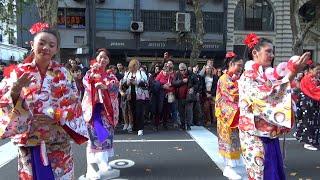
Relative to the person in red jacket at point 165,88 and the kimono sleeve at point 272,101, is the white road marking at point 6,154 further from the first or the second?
the kimono sleeve at point 272,101

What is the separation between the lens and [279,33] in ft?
80.7

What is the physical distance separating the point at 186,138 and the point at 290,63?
5345 mm

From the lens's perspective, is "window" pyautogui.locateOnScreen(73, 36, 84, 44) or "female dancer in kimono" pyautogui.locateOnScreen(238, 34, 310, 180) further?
"window" pyautogui.locateOnScreen(73, 36, 84, 44)

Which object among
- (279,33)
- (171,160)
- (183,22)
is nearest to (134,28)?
(183,22)

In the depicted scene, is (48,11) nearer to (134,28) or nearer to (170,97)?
(170,97)

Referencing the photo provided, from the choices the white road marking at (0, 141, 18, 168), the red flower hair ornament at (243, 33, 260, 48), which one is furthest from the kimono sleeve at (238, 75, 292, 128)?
the white road marking at (0, 141, 18, 168)

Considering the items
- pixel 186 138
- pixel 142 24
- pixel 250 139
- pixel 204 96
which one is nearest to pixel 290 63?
pixel 250 139

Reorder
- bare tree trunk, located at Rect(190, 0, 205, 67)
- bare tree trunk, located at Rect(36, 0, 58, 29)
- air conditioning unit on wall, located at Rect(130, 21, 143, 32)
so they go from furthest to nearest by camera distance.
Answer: air conditioning unit on wall, located at Rect(130, 21, 143, 32), bare tree trunk, located at Rect(190, 0, 205, 67), bare tree trunk, located at Rect(36, 0, 58, 29)

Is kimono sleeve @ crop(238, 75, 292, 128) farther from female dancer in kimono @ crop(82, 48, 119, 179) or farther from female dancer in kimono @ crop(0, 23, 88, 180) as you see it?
female dancer in kimono @ crop(82, 48, 119, 179)

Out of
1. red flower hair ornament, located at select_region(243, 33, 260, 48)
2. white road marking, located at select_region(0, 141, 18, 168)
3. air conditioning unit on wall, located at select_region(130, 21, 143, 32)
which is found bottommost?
white road marking, located at select_region(0, 141, 18, 168)

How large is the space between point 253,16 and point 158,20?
6524 millimetres

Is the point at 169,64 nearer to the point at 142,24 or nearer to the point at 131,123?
the point at 131,123

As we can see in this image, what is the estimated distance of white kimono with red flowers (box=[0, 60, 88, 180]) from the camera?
270 centimetres

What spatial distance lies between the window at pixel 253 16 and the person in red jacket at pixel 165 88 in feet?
54.1
